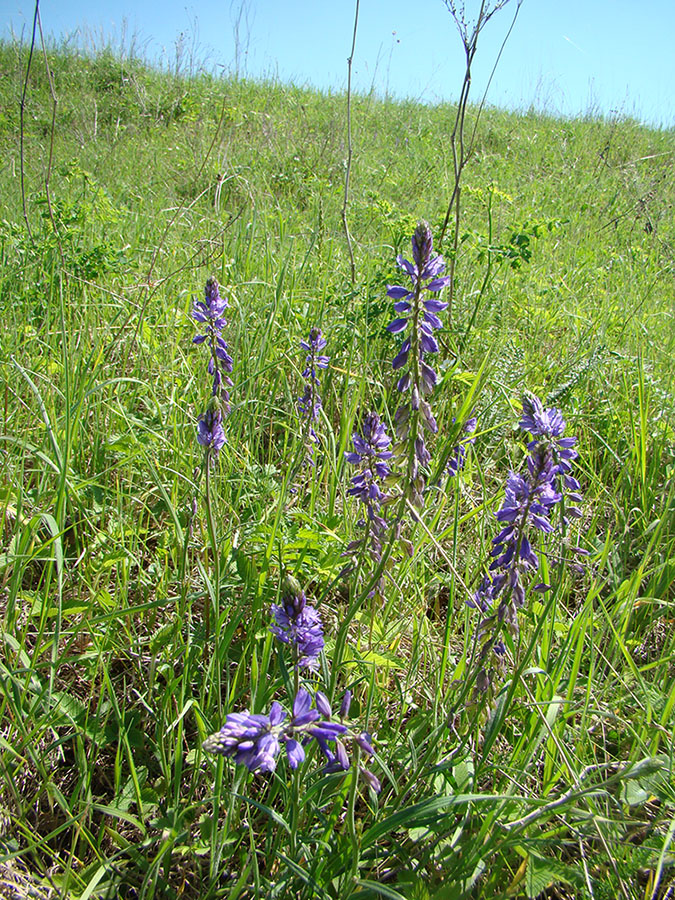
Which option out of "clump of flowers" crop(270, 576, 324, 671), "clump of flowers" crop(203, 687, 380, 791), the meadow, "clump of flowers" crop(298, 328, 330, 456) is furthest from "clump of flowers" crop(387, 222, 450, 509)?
"clump of flowers" crop(298, 328, 330, 456)

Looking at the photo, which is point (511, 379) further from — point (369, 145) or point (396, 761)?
point (369, 145)

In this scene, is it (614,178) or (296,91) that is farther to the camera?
(296,91)

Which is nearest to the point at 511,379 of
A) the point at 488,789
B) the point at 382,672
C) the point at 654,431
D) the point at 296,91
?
the point at 654,431

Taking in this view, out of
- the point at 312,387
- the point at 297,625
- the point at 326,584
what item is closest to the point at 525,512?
the point at 297,625

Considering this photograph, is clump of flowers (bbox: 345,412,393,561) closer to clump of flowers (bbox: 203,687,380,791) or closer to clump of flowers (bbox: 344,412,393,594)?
clump of flowers (bbox: 344,412,393,594)

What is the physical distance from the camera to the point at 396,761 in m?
1.50

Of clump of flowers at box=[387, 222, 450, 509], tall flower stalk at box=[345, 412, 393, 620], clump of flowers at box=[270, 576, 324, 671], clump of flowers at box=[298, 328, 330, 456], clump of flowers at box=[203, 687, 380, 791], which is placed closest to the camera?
clump of flowers at box=[203, 687, 380, 791]

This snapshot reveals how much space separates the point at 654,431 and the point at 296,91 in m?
10.8

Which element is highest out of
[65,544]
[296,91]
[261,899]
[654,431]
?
[296,91]

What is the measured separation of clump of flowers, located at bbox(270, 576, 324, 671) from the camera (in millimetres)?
1003

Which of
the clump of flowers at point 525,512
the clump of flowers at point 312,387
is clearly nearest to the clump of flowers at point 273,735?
the clump of flowers at point 525,512

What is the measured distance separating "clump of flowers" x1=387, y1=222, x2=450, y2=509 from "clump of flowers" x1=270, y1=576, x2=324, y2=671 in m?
0.37

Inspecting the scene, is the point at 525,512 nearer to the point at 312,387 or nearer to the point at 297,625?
the point at 297,625

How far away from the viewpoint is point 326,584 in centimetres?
198
